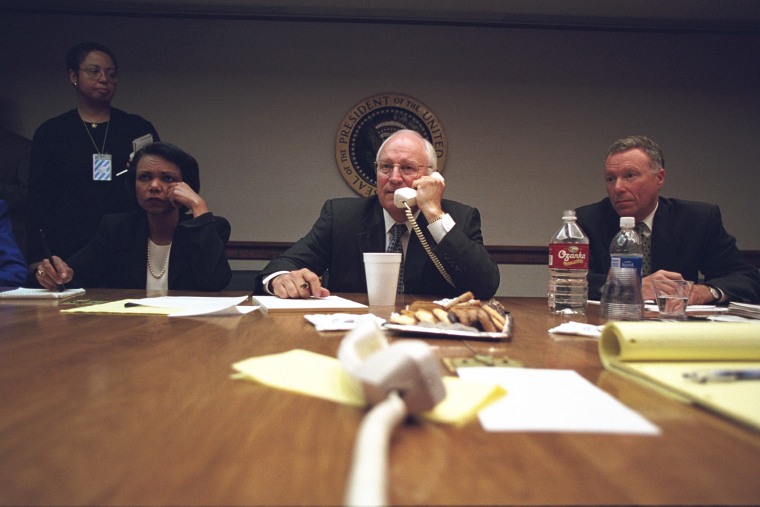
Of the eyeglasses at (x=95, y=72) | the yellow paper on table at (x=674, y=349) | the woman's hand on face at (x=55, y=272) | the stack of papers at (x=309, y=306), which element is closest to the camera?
the yellow paper on table at (x=674, y=349)

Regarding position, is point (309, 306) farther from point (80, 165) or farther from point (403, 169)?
point (80, 165)

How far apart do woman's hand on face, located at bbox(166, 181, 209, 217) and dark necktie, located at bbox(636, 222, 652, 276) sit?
1.83m

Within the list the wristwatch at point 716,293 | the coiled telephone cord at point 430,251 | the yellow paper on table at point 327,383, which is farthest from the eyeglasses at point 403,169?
the yellow paper on table at point 327,383

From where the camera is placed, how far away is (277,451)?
41 centimetres

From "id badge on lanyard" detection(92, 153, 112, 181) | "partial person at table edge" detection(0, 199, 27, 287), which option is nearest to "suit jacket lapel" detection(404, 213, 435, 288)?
"partial person at table edge" detection(0, 199, 27, 287)

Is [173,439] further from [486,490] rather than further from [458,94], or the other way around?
[458,94]

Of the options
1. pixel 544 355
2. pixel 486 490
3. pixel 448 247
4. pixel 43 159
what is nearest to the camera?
pixel 486 490

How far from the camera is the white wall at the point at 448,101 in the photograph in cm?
386

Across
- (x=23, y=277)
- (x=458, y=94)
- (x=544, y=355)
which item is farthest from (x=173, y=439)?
(x=458, y=94)

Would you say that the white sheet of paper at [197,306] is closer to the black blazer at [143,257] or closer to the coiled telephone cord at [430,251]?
the coiled telephone cord at [430,251]

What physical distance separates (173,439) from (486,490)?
0.82 ft

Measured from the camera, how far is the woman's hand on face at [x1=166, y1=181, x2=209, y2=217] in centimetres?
229

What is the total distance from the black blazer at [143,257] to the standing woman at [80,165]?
0.63 metres

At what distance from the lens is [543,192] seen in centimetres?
405
